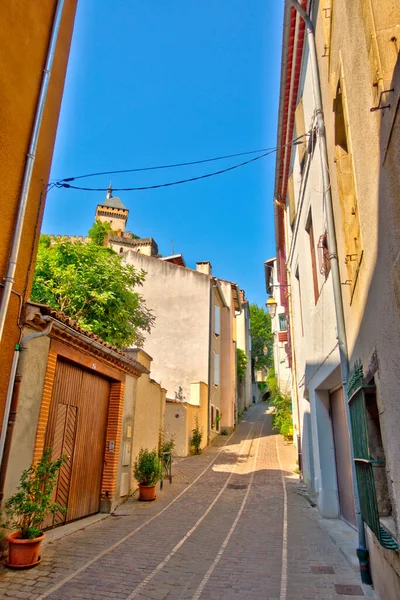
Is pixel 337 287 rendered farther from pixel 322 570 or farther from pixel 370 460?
pixel 322 570

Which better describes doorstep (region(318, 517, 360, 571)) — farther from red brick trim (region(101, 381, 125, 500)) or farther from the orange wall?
the orange wall

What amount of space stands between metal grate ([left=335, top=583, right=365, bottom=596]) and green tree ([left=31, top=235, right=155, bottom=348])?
37.3 feet

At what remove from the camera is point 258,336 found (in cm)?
4778

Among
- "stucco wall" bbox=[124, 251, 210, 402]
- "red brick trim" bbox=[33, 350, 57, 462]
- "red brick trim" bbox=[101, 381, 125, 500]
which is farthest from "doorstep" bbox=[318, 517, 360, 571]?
"stucco wall" bbox=[124, 251, 210, 402]

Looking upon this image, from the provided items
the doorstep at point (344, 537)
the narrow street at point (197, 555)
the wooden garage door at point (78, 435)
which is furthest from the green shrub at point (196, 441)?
the doorstep at point (344, 537)

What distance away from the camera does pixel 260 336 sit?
157ft

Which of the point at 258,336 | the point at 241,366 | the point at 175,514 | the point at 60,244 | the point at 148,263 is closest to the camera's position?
the point at 175,514

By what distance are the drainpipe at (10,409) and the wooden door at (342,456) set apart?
5201 mm

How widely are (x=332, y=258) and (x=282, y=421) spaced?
16.3 meters

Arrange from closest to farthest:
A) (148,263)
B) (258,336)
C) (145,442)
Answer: (145,442), (148,263), (258,336)

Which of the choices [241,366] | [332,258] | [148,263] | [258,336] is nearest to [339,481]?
[332,258]

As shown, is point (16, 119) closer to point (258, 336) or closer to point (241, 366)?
point (241, 366)

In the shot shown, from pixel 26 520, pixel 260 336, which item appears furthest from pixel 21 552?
pixel 260 336

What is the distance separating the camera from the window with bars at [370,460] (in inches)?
143
